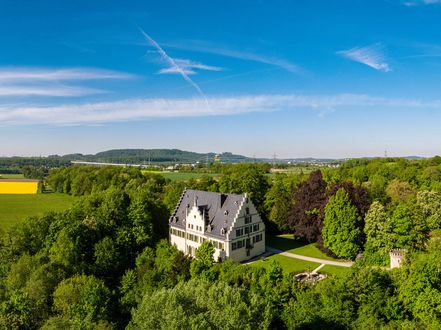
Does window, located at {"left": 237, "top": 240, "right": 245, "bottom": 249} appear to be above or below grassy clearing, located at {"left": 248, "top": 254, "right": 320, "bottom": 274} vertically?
above

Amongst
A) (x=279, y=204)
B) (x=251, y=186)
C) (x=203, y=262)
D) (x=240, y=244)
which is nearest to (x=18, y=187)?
(x=251, y=186)

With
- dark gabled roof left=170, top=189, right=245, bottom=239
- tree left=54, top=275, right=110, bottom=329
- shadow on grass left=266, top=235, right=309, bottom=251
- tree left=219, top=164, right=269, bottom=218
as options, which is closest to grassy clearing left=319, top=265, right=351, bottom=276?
shadow on grass left=266, top=235, right=309, bottom=251

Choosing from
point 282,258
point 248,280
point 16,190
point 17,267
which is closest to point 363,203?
point 282,258

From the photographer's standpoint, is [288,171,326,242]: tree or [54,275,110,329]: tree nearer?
[54,275,110,329]: tree

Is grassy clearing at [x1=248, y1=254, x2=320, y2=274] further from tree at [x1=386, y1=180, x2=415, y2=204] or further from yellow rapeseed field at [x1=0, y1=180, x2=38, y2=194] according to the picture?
yellow rapeseed field at [x1=0, y1=180, x2=38, y2=194]

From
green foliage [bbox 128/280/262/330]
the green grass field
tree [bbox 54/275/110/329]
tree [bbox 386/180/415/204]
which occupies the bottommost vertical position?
tree [bbox 54/275/110/329]

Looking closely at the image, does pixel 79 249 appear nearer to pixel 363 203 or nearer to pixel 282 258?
pixel 282 258

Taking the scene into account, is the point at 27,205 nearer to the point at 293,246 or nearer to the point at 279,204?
the point at 279,204
